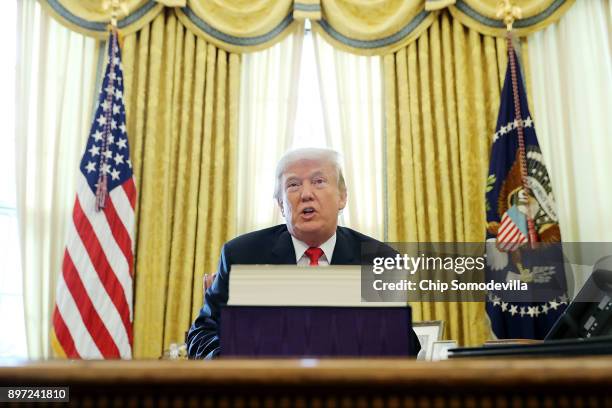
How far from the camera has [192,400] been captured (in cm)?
73

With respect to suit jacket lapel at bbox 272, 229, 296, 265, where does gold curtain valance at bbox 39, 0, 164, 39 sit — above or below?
above

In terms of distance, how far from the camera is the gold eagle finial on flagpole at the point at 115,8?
4.21 m

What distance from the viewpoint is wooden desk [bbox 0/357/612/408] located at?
70cm

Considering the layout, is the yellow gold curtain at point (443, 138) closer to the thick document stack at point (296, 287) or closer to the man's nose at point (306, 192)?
the man's nose at point (306, 192)

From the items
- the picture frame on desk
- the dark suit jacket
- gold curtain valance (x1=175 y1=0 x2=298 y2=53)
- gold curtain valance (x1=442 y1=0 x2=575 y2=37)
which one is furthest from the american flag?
gold curtain valance (x1=442 y1=0 x2=575 y2=37)

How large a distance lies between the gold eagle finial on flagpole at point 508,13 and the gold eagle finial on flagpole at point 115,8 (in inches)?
101

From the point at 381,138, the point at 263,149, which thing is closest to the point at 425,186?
the point at 381,138

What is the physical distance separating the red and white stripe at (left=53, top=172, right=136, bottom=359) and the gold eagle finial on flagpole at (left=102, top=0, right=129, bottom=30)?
3.55 ft

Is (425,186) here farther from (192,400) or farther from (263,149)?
(192,400)

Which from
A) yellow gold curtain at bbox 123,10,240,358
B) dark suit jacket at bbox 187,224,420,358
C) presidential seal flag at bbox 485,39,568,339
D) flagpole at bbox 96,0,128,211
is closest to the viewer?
dark suit jacket at bbox 187,224,420,358

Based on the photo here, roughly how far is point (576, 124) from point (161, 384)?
4.33m

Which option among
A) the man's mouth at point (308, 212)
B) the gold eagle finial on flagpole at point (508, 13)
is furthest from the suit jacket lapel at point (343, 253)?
the gold eagle finial on flagpole at point (508, 13)

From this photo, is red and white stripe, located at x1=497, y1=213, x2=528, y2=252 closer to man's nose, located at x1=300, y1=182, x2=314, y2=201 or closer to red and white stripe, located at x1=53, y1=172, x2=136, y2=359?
man's nose, located at x1=300, y1=182, x2=314, y2=201

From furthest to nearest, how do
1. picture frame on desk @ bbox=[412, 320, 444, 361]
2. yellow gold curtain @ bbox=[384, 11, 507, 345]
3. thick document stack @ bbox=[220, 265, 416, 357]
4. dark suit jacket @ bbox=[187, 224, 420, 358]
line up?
yellow gold curtain @ bbox=[384, 11, 507, 345] → picture frame on desk @ bbox=[412, 320, 444, 361] → dark suit jacket @ bbox=[187, 224, 420, 358] → thick document stack @ bbox=[220, 265, 416, 357]
